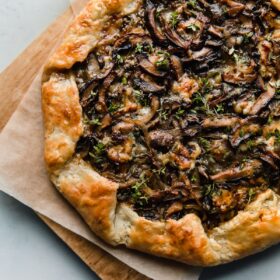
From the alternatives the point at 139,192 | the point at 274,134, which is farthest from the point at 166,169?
the point at 274,134

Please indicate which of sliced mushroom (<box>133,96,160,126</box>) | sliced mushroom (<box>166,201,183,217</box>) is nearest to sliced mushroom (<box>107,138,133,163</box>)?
sliced mushroom (<box>133,96,160,126</box>)

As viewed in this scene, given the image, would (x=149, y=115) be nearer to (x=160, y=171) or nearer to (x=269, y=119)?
(x=160, y=171)

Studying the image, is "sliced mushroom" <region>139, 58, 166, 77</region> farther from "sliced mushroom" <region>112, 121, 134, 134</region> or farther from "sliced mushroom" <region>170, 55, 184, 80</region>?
"sliced mushroom" <region>112, 121, 134, 134</region>

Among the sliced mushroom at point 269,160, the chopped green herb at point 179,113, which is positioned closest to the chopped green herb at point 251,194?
the sliced mushroom at point 269,160

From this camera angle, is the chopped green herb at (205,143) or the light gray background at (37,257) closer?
the chopped green herb at (205,143)

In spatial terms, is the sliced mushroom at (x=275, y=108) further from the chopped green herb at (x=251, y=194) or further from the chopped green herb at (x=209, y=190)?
the chopped green herb at (x=209, y=190)

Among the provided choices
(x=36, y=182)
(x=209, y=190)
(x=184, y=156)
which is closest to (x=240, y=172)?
(x=209, y=190)
